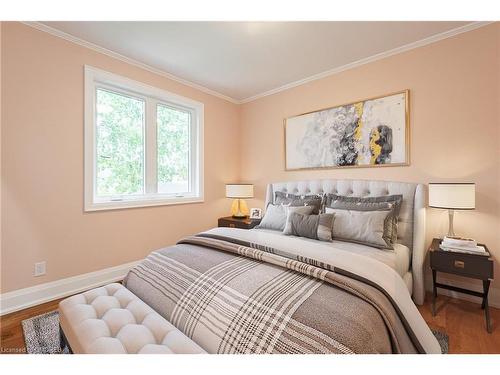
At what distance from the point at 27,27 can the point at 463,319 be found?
4346 millimetres

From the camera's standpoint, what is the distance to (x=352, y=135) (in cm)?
268

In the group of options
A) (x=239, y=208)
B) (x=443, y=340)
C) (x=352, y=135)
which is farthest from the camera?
→ (x=239, y=208)

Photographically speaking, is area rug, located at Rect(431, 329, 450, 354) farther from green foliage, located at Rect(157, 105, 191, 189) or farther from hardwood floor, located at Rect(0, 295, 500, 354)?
green foliage, located at Rect(157, 105, 191, 189)

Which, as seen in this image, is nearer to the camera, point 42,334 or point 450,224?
point 42,334

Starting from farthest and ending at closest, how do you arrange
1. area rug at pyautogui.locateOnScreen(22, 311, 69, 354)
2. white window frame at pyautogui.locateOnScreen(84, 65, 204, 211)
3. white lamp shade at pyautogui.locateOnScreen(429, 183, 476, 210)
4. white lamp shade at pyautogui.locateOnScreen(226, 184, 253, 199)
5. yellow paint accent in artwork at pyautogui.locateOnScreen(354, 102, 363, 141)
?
white lamp shade at pyautogui.locateOnScreen(226, 184, 253, 199)
yellow paint accent in artwork at pyautogui.locateOnScreen(354, 102, 363, 141)
white window frame at pyautogui.locateOnScreen(84, 65, 204, 211)
white lamp shade at pyautogui.locateOnScreen(429, 183, 476, 210)
area rug at pyautogui.locateOnScreen(22, 311, 69, 354)

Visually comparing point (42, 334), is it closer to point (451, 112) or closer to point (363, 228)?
point (363, 228)

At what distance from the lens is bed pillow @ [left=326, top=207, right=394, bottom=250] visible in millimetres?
1944

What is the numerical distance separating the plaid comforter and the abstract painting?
1785mm

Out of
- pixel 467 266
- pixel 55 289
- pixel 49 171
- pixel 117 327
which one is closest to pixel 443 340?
pixel 467 266

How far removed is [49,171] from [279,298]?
2.33m

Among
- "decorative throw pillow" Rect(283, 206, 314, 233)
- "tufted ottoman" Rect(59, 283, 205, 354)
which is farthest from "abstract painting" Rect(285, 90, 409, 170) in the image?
"tufted ottoman" Rect(59, 283, 205, 354)

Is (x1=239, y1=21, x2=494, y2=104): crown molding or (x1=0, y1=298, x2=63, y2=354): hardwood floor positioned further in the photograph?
(x1=239, y1=21, x2=494, y2=104): crown molding
